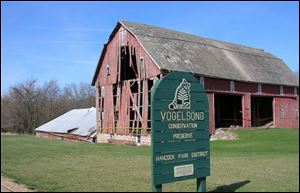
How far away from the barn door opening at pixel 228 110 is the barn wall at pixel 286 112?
3.48m

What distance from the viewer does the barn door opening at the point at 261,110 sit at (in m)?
46.2

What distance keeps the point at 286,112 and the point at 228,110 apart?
5.77 metres

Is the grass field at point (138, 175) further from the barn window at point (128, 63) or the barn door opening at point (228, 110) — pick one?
the barn door opening at point (228, 110)

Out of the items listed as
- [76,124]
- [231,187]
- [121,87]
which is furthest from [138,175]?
[76,124]

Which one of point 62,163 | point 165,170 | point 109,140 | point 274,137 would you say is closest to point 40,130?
point 109,140

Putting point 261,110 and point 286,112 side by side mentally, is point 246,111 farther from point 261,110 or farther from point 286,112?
point 261,110

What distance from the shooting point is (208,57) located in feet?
129

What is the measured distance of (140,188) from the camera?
10.7 metres

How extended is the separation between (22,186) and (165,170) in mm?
4124

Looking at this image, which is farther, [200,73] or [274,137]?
[200,73]

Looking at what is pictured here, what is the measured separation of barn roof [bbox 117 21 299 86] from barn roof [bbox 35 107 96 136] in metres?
12.0

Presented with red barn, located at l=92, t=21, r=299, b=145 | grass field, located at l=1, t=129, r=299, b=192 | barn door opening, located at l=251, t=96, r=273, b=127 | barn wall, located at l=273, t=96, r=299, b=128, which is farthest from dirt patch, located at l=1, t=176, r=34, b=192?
barn door opening, located at l=251, t=96, r=273, b=127

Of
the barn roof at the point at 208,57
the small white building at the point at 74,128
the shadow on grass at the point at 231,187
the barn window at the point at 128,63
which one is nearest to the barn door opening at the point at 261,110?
the barn roof at the point at 208,57

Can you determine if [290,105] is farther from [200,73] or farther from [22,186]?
[22,186]
